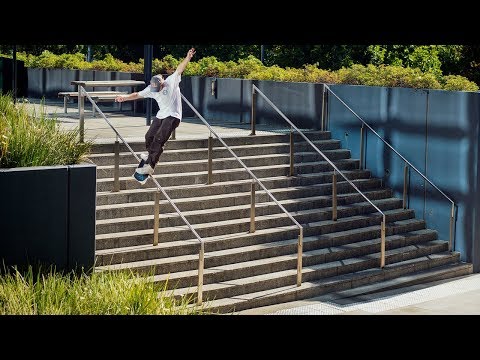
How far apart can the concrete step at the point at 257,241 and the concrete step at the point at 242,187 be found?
932mm

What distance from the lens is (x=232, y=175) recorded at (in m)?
14.3

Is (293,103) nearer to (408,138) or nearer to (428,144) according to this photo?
(408,138)

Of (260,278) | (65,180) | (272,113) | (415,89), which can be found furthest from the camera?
(272,113)

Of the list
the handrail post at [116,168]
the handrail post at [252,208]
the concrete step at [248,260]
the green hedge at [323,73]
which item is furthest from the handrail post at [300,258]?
the green hedge at [323,73]

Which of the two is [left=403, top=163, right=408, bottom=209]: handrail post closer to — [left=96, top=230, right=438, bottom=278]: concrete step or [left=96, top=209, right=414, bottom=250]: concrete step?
[left=96, top=209, right=414, bottom=250]: concrete step

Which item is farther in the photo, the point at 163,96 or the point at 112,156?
the point at 112,156

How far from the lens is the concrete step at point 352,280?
37.6 ft

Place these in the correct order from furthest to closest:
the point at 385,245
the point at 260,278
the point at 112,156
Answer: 1. the point at 385,245
2. the point at 112,156
3. the point at 260,278

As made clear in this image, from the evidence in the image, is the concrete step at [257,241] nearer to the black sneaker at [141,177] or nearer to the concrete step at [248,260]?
the concrete step at [248,260]

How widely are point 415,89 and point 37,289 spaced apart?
899 centimetres

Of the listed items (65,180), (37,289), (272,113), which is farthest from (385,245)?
(37,289)

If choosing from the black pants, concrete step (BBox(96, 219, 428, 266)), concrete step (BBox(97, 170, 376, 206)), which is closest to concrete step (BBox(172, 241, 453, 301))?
concrete step (BBox(96, 219, 428, 266))
